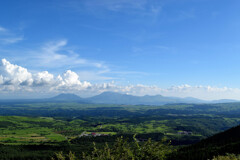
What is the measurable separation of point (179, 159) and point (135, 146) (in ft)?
260

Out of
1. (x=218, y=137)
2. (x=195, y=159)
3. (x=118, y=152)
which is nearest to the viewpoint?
(x=118, y=152)

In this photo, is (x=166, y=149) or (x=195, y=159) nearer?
(x=166, y=149)

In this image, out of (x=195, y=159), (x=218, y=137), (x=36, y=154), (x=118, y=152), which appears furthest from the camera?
(x=218, y=137)

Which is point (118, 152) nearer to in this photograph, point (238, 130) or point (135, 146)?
point (135, 146)

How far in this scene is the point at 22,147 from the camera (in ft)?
621

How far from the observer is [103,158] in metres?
29.2

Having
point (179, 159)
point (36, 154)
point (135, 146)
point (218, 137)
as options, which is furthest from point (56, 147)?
point (135, 146)

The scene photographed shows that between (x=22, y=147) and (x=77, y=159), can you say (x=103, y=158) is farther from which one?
(x=22, y=147)

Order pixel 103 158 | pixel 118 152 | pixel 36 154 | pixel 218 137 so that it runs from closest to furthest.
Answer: pixel 103 158
pixel 118 152
pixel 36 154
pixel 218 137

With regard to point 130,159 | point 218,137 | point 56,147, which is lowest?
point 56,147

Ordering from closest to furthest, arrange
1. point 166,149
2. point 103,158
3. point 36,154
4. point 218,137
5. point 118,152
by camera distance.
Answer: point 103,158 < point 118,152 < point 166,149 < point 36,154 < point 218,137

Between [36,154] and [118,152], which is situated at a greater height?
[118,152]

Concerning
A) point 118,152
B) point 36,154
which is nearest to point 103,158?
point 118,152

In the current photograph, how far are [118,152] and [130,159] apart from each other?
7.62ft
